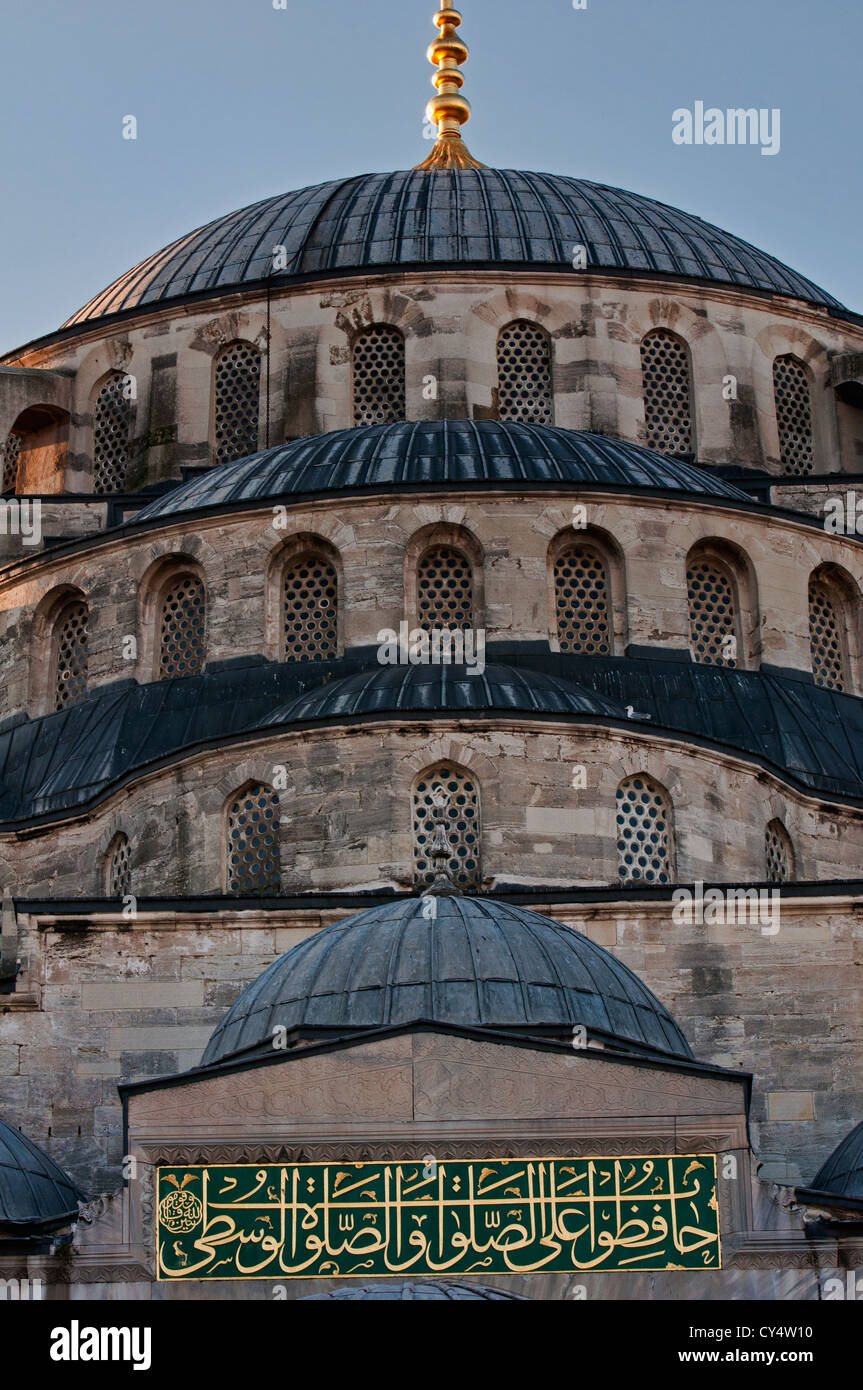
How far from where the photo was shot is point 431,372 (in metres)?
36.0

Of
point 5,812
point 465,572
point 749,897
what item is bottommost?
point 749,897

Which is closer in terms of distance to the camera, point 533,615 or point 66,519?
point 533,615

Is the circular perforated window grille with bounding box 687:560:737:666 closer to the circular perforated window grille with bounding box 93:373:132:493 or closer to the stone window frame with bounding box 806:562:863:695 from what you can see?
the stone window frame with bounding box 806:562:863:695

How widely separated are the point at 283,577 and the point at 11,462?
851cm

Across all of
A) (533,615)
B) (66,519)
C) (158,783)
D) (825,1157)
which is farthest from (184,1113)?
(66,519)

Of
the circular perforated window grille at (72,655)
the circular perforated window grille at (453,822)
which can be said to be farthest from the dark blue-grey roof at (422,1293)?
Answer: the circular perforated window grille at (72,655)

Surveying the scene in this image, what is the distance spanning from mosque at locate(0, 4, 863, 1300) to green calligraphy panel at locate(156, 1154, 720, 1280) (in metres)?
0.03

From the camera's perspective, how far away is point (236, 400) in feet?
120

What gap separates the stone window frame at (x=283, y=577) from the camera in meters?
30.0

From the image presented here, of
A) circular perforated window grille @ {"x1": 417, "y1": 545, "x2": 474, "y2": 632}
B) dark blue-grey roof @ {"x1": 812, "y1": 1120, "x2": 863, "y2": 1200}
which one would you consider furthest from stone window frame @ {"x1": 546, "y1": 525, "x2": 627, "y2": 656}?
dark blue-grey roof @ {"x1": 812, "y1": 1120, "x2": 863, "y2": 1200}

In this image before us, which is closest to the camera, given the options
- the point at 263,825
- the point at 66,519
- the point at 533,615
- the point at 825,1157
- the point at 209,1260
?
the point at 209,1260

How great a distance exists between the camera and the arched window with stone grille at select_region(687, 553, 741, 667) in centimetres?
3042

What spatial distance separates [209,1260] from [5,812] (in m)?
11.3

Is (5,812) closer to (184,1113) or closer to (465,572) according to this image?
(465,572)
